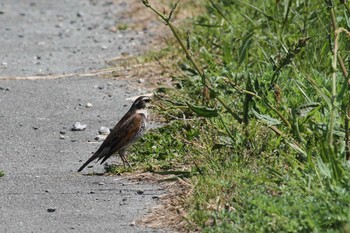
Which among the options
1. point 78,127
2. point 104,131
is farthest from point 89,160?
point 78,127

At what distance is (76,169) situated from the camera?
8.38 metres

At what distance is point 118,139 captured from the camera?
8.50 m

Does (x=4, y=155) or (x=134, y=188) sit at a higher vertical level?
(x=134, y=188)

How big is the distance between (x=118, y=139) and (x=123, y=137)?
5cm

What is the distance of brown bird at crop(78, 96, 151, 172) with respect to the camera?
8406 mm

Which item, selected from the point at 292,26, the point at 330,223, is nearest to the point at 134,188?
the point at 330,223

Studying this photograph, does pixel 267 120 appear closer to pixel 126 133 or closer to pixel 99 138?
pixel 126 133

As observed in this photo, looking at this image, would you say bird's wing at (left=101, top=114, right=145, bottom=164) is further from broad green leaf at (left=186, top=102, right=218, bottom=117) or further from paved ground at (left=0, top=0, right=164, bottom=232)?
broad green leaf at (left=186, top=102, right=218, bottom=117)

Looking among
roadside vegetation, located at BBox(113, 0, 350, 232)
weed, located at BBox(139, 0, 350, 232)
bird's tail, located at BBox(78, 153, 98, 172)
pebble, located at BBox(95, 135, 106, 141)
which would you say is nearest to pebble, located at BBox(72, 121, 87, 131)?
pebble, located at BBox(95, 135, 106, 141)

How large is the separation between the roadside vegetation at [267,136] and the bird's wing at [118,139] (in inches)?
6.5

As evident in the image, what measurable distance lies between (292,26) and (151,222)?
14.9 ft

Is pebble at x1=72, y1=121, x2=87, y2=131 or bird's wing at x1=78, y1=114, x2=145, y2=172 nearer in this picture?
bird's wing at x1=78, y1=114, x2=145, y2=172

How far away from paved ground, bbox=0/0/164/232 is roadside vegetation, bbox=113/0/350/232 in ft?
1.64

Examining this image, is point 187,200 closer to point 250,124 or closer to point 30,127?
point 250,124
